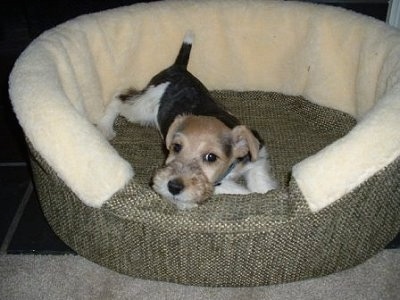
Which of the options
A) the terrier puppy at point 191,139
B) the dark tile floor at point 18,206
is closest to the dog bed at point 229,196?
the terrier puppy at point 191,139

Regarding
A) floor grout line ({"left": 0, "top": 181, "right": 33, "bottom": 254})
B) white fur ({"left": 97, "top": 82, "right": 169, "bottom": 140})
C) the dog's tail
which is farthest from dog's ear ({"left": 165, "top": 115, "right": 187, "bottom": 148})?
floor grout line ({"left": 0, "top": 181, "right": 33, "bottom": 254})

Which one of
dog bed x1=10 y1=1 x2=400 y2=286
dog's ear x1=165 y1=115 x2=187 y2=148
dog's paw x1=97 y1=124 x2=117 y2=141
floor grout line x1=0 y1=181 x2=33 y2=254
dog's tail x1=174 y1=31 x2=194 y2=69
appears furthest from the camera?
dog's tail x1=174 y1=31 x2=194 y2=69

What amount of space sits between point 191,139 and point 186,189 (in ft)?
1.23

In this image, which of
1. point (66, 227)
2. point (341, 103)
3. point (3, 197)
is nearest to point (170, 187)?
point (66, 227)

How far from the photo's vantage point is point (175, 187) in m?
2.19

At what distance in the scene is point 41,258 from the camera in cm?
260

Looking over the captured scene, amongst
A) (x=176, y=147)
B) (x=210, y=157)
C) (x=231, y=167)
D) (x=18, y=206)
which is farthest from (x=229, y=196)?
(x=18, y=206)

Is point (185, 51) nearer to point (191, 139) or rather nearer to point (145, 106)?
point (145, 106)

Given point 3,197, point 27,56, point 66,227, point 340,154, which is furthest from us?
point 3,197

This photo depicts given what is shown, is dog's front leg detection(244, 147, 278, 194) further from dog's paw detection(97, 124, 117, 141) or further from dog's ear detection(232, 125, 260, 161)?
dog's paw detection(97, 124, 117, 141)

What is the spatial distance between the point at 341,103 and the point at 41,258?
2.27 meters

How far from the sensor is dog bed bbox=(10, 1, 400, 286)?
2.07 metres

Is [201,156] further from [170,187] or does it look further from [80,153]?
[80,153]

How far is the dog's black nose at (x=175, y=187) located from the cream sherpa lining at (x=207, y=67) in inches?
7.9
